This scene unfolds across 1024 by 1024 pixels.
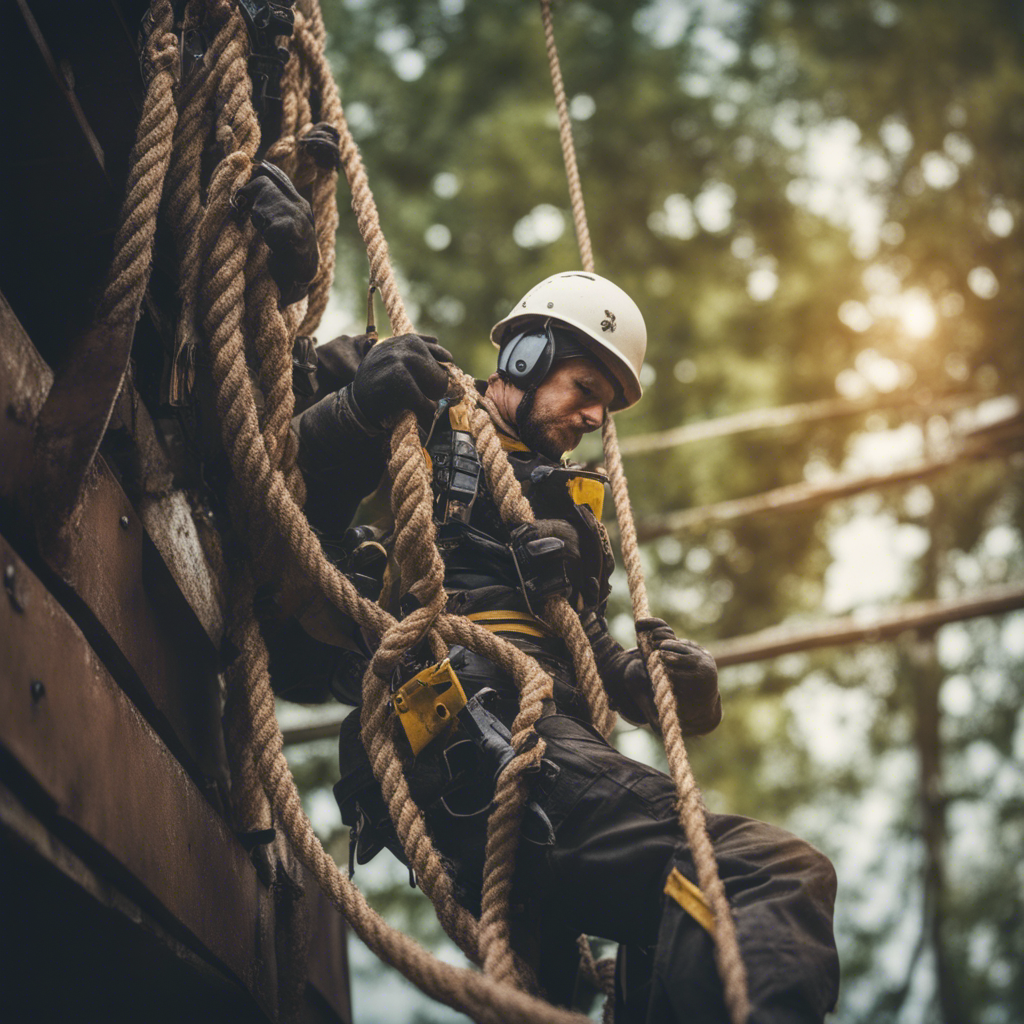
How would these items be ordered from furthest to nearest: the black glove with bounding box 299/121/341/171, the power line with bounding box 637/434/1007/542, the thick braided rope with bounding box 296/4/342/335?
1. the power line with bounding box 637/434/1007/542
2. the thick braided rope with bounding box 296/4/342/335
3. the black glove with bounding box 299/121/341/171

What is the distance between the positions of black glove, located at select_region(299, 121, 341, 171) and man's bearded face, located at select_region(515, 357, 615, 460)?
2.41 ft

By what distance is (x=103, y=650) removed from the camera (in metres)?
1.97

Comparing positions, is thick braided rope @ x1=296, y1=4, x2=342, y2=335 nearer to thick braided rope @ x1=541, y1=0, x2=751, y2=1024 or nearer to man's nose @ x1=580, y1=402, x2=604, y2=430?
thick braided rope @ x1=541, y1=0, x2=751, y2=1024

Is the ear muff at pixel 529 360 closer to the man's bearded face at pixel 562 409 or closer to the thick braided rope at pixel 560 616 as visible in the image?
the man's bearded face at pixel 562 409

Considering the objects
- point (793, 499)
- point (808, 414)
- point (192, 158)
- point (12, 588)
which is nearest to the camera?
point (12, 588)

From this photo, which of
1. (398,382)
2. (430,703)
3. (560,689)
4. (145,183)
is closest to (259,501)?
(398,382)

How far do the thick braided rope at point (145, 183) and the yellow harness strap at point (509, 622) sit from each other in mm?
959

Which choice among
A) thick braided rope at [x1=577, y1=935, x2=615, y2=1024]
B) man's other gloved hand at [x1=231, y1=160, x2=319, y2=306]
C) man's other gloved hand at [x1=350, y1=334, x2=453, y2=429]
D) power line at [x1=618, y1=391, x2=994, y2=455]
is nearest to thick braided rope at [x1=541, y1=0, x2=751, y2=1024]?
man's other gloved hand at [x1=350, y1=334, x2=453, y2=429]

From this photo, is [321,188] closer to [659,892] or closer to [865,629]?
[659,892]

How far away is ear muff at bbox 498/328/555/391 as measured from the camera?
2.81m

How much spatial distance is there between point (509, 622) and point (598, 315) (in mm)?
869

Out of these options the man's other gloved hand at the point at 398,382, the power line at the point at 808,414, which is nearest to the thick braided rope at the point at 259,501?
the man's other gloved hand at the point at 398,382

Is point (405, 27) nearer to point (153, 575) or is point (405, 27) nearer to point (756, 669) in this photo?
point (756, 669)

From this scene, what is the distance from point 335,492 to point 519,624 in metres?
0.51
